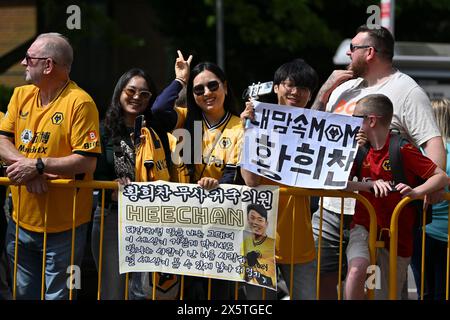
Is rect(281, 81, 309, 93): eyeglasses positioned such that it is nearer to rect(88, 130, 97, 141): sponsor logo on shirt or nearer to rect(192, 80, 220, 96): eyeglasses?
rect(192, 80, 220, 96): eyeglasses

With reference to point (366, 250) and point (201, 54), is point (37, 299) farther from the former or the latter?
point (201, 54)

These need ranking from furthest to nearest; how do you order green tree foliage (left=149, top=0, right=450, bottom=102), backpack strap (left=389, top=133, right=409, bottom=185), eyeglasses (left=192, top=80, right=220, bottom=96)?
green tree foliage (left=149, top=0, right=450, bottom=102), eyeglasses (left=192, top=80, right=220, bottom=96), backpack strap (left=389, top=133, right=409, bottom=185)

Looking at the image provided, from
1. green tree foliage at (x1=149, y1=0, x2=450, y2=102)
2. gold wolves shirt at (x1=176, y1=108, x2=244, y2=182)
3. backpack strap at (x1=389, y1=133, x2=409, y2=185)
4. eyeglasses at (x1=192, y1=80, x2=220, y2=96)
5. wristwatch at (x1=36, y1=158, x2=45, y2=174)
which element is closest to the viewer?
wristwatch at (x1=36, y1=158, x2=45, y2=174)

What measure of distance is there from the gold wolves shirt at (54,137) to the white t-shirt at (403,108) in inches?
68.5

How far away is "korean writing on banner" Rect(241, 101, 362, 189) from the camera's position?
551 centimetres

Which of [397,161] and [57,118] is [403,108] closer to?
[397,161]

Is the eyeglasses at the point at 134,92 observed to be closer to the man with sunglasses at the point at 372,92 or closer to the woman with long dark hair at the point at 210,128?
the woman with long dark hair at the point at 210,128

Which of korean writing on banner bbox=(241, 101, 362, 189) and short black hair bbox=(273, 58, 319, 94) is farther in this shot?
short black hair bbox=(273, 58, 319, 94)

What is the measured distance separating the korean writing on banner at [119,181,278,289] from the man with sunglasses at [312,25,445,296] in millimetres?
649

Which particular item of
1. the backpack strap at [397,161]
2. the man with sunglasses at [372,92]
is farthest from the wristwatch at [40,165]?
the backpack strap at [397,161]

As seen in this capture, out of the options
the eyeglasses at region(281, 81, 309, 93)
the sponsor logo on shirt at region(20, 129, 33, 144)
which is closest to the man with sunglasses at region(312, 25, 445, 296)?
the eyeglasses at region(281, 81, 309, 93)

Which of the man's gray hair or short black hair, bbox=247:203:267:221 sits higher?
the man's gray hair

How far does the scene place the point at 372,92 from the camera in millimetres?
6035

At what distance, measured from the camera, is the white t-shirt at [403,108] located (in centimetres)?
580
